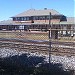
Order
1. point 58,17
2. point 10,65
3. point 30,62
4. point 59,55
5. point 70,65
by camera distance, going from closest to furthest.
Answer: point 10,65, point 70,65, point 30,62, point 59,55, point 58,17

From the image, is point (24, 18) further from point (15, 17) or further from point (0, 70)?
point (0, 70)

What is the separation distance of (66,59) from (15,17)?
67.2 meters

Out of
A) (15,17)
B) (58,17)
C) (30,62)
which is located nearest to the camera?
(30,62)

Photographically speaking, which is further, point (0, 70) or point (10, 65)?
point (10, 65)

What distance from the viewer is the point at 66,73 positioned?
995cm

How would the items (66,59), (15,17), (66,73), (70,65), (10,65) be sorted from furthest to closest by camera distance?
1. (15,17)
2. (66,59)
3. (70,65)
4. (10,65)
5. (66,73)

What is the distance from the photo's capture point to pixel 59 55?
615 inches

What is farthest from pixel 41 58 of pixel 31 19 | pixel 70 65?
pixel 31 19

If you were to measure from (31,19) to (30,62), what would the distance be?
205 feet

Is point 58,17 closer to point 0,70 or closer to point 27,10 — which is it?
point 27,10

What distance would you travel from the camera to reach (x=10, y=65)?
11266mm

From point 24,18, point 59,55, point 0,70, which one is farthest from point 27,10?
point 0,70

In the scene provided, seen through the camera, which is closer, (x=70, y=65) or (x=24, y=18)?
(x=70, y=65)

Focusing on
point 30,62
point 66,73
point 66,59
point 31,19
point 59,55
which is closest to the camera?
point 66,73
